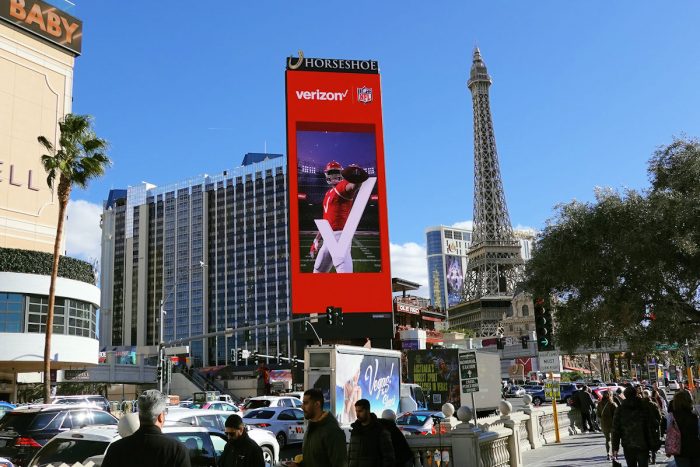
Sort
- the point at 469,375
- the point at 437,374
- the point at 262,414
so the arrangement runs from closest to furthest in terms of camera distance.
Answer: the point at 469,375 → the point at 262,414 → the point at 437,374

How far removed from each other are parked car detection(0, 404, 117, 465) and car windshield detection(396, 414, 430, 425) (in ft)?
32.2

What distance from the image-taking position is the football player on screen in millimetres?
74125

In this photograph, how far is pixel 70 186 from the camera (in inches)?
1323

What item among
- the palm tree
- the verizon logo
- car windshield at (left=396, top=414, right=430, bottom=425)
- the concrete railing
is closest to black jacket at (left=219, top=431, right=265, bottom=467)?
the concrete railing

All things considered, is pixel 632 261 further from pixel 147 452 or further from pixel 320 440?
pixel 147 452

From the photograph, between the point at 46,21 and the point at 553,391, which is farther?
the point at 46,21

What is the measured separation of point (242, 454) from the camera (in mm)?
8039

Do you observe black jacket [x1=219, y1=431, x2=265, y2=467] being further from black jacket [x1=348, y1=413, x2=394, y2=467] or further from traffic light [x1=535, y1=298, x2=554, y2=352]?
traffic light [x1=535, y1=298, x2=554, y2=352]

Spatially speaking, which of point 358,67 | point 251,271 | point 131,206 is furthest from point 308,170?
point 131,206

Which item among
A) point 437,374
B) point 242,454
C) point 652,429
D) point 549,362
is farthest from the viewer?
point 437,374

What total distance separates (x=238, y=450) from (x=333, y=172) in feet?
228

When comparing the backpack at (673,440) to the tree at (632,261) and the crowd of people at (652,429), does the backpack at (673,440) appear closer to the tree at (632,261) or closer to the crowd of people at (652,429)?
the crowd of people at (652,429)

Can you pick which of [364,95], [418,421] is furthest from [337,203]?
[418,421]

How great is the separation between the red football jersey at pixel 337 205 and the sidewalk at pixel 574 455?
51759 millimetres
